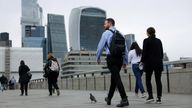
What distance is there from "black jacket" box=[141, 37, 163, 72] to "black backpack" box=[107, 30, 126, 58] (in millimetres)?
1025

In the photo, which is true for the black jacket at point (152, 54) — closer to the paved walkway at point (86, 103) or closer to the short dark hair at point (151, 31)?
the short dark hair at point (151, 31)

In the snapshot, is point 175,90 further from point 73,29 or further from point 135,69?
point 73,29

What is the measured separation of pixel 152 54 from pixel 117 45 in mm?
1287

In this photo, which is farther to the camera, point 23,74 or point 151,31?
point 23,74

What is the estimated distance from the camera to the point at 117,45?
8.46 meters

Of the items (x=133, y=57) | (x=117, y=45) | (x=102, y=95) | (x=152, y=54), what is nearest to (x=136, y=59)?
(x=133, y=57)

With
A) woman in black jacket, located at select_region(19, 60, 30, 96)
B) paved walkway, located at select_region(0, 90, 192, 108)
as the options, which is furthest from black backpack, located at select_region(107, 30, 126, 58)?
woman in black jacket, located at select_region(19, 60, 30, 96)

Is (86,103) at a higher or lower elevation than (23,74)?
lower

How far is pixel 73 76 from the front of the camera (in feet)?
Answer: 102

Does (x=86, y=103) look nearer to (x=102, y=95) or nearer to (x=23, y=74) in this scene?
(x=102, y=95)

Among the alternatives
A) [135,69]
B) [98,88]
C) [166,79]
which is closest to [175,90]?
[166,79]

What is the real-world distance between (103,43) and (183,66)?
6.24 metres

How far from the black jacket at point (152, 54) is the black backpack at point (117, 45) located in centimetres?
103

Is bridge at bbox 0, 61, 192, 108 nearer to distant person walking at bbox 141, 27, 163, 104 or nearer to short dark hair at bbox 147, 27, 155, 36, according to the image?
distant person walking at bbox 141, 27, 163, 104
